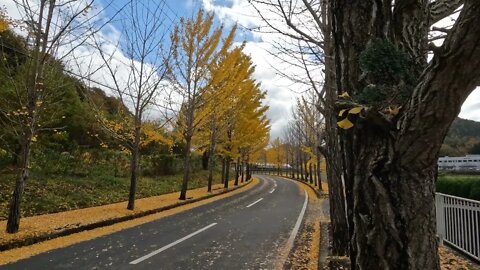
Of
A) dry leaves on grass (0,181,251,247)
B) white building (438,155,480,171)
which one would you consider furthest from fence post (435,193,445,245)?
white building (438,155,480,171)

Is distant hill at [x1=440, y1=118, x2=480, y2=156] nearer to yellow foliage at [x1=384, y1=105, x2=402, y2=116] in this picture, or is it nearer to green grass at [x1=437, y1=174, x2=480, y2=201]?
green grass at [x1=437, y1=174, x2=480, y2=201]

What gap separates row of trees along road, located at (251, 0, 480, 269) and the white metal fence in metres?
4.99

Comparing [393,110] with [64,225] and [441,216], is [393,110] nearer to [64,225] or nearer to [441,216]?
[441,216]

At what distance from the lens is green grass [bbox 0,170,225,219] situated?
11672 millimetres

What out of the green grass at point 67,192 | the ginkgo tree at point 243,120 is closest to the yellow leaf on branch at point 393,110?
the green grass at point 67,192

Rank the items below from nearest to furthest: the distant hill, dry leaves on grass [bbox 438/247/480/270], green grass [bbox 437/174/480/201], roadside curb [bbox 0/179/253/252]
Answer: dry leaves on grass [bbox 438/247/480/270] → roadside curb [bbox 0/179/253/252] → green grass [bbox 437/174/480/201] → the distant hill

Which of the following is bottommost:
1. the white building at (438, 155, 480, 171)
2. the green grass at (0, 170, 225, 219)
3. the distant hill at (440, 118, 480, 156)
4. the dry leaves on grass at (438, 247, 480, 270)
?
the dry leaves on grass at (438, 247, 480, 270)

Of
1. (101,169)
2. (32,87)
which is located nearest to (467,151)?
(101,169)

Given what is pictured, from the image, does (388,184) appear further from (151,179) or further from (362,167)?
(151,179)

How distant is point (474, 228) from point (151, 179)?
61.9 ft

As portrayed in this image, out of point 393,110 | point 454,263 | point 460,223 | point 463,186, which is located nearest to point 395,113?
point 393,110

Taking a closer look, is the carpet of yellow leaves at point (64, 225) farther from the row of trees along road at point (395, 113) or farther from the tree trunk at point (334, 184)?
the row of trees along road at point (395, 113)

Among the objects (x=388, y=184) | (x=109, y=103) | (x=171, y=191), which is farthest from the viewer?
(x=109, y=103)

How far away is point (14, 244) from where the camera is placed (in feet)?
24.1
